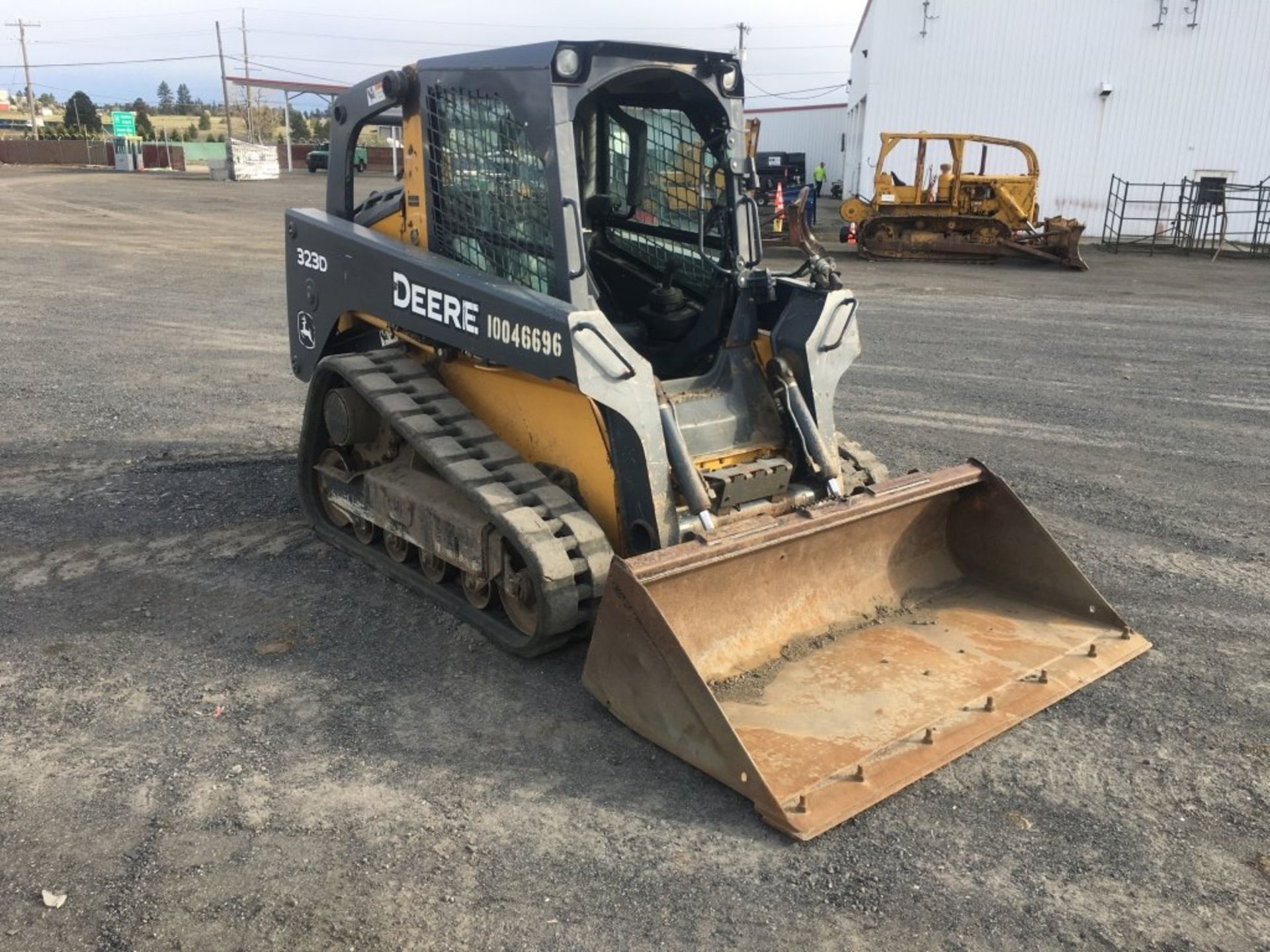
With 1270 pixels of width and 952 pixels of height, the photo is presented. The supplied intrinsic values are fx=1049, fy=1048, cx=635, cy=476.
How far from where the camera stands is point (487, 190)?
16.0ft

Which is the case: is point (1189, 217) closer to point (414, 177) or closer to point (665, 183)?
point (665, 183)

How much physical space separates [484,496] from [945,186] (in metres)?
19.3

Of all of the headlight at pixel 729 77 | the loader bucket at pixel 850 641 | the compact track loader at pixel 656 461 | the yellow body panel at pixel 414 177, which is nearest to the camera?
the loader bucket at pixel 850 641

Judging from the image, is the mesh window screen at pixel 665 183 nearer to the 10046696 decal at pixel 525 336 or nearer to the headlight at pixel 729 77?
the headlight at pixel 729 77

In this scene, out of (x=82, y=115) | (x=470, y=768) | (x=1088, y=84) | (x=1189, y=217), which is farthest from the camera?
(x=82, y=115)

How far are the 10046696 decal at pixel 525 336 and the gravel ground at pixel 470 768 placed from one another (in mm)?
1317

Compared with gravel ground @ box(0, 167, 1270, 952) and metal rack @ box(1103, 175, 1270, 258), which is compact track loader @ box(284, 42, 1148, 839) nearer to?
gravel ground @ box(0, 167, 1270, 952)

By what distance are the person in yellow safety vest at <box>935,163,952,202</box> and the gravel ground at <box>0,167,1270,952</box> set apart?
14.8 m

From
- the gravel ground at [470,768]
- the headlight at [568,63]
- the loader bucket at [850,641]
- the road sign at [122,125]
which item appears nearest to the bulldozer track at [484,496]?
the gravel ground at [470,768]

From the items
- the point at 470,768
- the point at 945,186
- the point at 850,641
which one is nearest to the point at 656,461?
the point at 850,641

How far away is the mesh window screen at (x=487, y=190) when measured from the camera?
4.62 meters

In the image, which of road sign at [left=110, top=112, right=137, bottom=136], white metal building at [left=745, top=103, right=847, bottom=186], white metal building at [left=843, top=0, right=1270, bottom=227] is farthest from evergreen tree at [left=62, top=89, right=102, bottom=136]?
white metal building at [left=843, top=0, right=1270, bottom=227]

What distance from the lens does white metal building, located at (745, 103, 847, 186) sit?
49188mm

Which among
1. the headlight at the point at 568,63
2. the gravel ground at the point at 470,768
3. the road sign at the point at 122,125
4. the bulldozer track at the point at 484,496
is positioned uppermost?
the road sign at the point at 122,125
